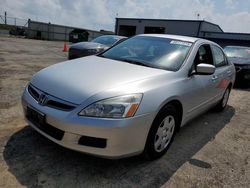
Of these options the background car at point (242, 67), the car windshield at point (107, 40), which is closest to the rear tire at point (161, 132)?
the background car at point (242, 67)

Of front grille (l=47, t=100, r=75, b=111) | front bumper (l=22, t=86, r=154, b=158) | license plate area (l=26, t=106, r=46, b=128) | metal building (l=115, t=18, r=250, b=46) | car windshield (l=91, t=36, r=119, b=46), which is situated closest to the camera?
front bumper (l=22, t=86, r=154, b=158)

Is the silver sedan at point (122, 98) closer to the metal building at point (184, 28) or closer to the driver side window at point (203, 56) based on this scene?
the driver side window at point (203, 56)

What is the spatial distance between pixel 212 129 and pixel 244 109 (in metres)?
2.05

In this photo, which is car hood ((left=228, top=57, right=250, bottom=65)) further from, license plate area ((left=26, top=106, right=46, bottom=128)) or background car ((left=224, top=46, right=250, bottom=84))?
license plate area ((left=26, top=106, right=46, bottom=128))

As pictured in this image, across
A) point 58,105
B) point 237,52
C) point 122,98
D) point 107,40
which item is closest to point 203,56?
point 122,98

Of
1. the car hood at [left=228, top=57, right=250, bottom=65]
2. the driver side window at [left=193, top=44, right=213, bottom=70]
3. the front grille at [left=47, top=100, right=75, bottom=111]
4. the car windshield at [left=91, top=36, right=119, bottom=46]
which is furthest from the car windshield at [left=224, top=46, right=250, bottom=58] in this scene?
the front grille at [left=47, top=100, right=75, bottom=111]

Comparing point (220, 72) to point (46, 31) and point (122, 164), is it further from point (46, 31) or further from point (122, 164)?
point (46, 31)

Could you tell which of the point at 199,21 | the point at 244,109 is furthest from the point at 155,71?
the point at 199,21

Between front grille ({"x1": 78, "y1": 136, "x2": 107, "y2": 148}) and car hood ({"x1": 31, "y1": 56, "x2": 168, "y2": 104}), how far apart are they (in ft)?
1.20

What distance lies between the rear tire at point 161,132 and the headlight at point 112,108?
42cm

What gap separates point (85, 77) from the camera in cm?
287

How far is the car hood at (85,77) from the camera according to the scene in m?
2.60

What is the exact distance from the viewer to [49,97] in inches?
105

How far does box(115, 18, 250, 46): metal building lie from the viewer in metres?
27.5
